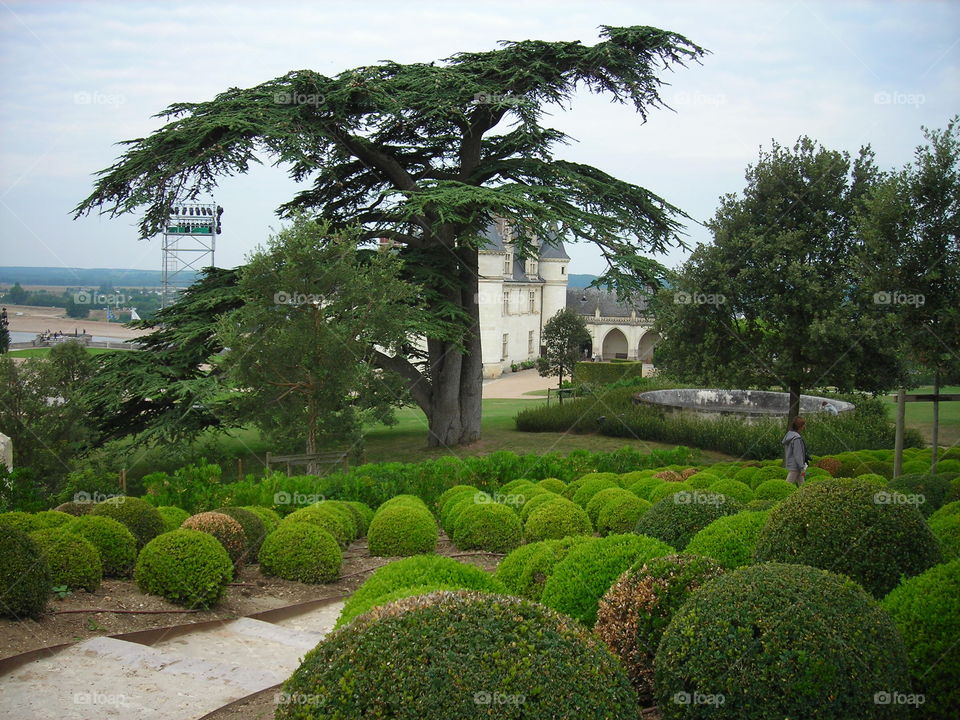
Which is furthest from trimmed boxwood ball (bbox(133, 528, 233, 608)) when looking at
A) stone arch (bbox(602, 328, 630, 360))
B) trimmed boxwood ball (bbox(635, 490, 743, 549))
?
stone arch (bbox(602, 328, 630, 360))

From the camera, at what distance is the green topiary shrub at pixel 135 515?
26.2 feet

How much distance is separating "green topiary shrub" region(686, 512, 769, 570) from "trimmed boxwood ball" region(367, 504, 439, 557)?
3.89 metres

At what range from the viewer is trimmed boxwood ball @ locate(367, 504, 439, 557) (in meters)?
9.03

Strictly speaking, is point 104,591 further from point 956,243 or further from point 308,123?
point 308,123

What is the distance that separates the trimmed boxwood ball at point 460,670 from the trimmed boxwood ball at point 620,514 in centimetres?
529

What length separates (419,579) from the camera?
4.95 m

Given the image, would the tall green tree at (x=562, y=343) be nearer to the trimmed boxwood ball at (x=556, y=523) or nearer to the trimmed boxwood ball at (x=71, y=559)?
the trimmed boxwood ball at (x=556, y=523)

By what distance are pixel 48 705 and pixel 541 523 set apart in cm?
490

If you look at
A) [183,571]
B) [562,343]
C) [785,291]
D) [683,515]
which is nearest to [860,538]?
[683,515]

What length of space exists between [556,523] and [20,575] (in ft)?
16.0

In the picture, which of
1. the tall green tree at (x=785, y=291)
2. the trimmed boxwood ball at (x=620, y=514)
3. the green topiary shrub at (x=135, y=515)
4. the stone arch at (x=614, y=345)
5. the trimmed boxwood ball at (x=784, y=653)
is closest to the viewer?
the trimmed boxwood ball at (x=784, y=653)

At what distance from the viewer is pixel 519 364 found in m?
58.0

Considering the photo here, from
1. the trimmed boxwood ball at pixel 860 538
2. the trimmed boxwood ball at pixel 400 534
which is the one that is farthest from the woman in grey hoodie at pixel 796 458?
the trimmed boxwood ball at pixel 860 538

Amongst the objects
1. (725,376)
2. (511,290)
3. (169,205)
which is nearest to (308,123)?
(169,205)
